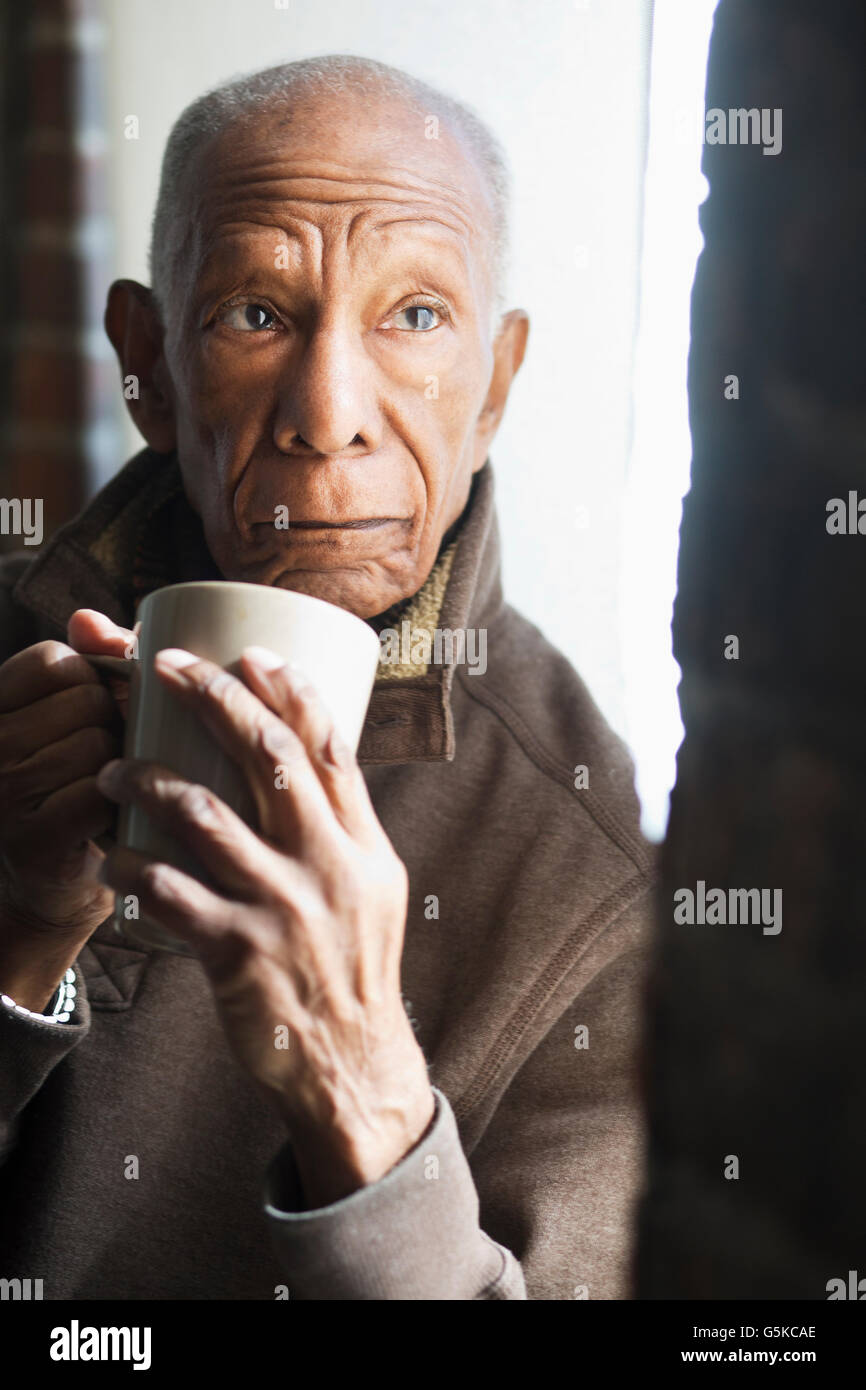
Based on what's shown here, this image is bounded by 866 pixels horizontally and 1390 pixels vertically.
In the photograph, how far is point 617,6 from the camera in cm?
112

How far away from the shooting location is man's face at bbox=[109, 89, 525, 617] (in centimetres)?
89

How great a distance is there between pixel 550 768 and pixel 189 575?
340mm

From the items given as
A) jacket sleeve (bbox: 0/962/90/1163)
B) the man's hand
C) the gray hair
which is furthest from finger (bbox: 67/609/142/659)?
the gray hair

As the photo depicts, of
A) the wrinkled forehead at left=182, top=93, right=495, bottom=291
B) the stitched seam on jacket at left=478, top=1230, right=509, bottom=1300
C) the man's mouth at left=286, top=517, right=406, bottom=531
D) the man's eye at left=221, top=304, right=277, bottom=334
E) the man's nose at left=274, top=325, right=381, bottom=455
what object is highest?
the wrinkled forehead at left=182, top=93, right=495, bottom=291

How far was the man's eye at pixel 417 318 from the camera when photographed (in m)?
0.93

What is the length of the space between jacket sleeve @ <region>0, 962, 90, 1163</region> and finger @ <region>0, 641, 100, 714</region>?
7.7 inches

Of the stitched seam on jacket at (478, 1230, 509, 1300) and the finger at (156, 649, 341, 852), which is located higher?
the finger at (156, 649, 341, 852)

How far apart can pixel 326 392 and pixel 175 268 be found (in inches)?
8.2

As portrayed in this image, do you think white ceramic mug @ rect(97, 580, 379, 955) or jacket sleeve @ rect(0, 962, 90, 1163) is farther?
jacket sleeve @ rect(0, 962, 90, 1163)

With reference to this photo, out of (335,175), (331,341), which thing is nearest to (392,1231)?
(331,341)

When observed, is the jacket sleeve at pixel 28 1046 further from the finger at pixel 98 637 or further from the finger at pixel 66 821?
the finger at pixel 98 637

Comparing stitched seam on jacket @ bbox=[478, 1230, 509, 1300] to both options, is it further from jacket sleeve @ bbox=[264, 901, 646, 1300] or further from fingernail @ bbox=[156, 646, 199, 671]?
fingernail @ bbox=[156, 646, 199, 671]

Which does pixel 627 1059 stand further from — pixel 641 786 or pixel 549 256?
pixel 549 256

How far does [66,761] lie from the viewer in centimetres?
73
